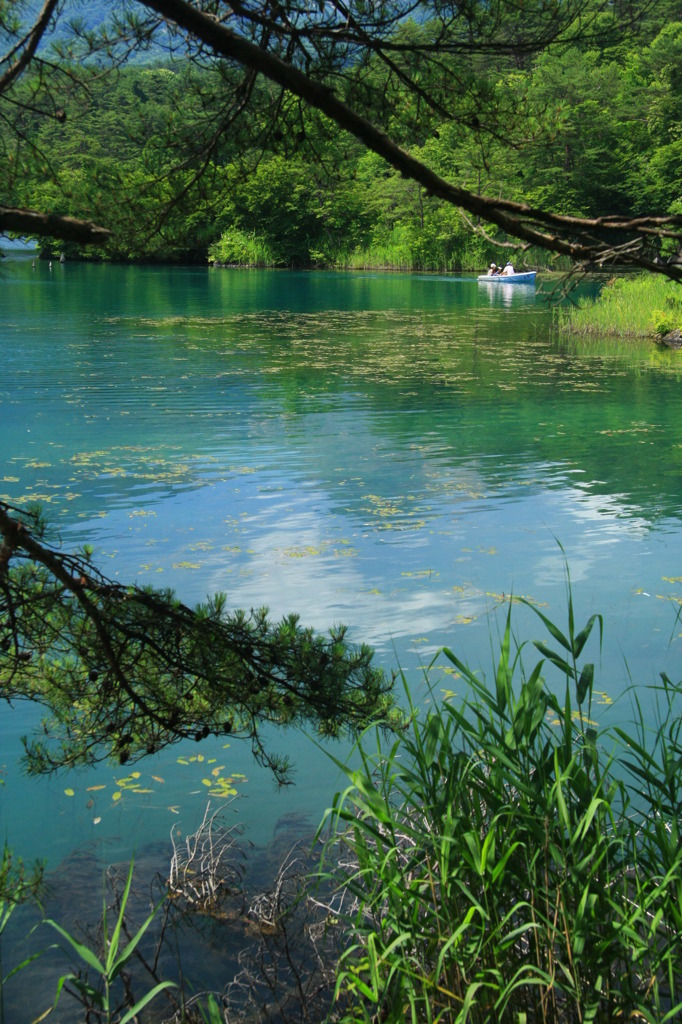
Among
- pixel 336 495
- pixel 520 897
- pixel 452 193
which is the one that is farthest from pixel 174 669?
pixel 336 495

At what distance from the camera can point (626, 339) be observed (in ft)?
54.2

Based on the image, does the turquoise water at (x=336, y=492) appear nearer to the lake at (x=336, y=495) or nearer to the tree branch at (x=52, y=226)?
the lake at (x=336, y=495)

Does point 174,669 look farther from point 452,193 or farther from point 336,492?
point 336,492

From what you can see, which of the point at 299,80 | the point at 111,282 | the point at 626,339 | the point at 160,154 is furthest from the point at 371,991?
the point at 111,282

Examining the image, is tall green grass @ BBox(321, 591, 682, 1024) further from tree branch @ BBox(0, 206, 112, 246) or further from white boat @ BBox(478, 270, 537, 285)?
white boat @ BBox(478, 270, 537, 285)

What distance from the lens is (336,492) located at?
288 inches

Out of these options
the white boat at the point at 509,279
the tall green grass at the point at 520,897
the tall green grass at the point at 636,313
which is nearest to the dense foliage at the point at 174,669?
the tall green grass at the point at 520,897

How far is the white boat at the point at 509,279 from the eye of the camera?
94.5 feet

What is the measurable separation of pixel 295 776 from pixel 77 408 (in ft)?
24.8

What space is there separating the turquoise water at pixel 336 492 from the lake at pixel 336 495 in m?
0.02

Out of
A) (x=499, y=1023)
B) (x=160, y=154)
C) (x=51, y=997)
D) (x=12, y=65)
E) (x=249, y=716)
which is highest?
(x=12, y=65)

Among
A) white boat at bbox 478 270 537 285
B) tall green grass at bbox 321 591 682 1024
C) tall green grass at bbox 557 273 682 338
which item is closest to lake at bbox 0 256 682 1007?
tall green grass at bbox 321 591 682 1024

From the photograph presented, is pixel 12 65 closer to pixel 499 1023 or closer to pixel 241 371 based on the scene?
pixel 499 1023

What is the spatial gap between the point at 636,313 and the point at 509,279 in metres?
13.0
